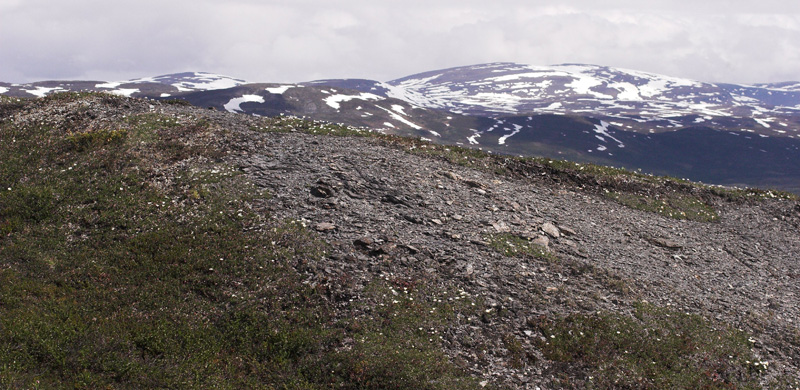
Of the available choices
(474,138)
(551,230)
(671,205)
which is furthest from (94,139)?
(474,138)

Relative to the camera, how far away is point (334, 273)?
16297mm

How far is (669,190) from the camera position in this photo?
3216cm

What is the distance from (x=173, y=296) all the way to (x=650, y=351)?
1568cm

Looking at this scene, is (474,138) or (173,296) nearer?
(173,296)

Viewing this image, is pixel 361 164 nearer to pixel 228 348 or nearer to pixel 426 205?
pixel 426 205

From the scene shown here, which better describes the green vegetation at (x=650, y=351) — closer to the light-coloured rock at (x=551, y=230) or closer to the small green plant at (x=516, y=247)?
the small green plant at (x=516, y=247)

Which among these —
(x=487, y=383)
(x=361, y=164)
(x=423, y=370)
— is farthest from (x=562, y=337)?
(x=361, y=164)

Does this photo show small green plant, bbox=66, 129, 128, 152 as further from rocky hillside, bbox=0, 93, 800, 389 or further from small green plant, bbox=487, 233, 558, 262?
small green plant, bbox=487, 233, 558, 262

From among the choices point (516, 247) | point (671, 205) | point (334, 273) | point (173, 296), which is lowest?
point (173, 296)

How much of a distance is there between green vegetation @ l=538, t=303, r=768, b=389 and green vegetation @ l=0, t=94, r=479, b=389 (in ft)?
12.3

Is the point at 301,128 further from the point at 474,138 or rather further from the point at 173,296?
the point at 474,138

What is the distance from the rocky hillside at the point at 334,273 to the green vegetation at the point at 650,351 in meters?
0.07

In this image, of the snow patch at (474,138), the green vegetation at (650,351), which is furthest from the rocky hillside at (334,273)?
the snow patch at (474,138)

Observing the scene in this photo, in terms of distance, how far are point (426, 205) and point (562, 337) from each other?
30.1ft
